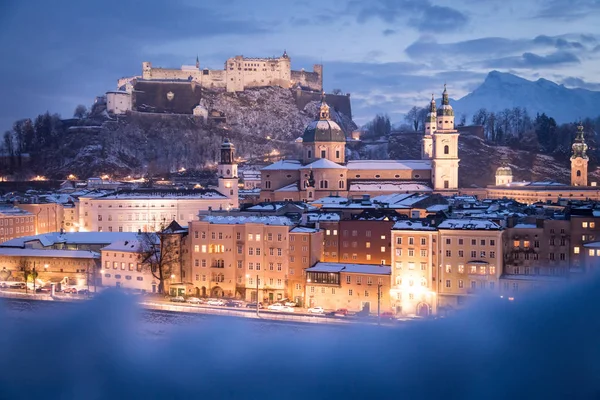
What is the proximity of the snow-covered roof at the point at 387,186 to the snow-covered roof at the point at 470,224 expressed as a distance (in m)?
11.6

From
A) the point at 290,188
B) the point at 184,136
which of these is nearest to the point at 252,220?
the point at 290,188

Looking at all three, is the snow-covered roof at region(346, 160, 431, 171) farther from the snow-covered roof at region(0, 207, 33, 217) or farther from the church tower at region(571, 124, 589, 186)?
the snow-covered roof at region(0, 207, 33, 217)

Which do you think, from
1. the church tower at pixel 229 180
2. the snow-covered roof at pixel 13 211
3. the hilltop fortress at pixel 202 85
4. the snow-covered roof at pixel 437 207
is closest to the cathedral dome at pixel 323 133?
the church tower at pixel 229 180

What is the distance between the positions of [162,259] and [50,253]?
3245mm

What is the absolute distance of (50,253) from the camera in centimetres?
1886

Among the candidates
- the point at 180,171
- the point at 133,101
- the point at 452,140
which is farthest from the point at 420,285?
the point at 133,101

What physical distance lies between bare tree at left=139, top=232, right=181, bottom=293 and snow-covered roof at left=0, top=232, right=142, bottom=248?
1.92 meters

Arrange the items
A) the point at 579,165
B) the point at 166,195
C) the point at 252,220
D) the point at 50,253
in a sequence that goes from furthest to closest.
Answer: the point at 579,165, the point at 166,195, the point at 50,253, the point at 252,220

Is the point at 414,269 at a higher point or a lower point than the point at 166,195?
lower

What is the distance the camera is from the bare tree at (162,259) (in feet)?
56.1

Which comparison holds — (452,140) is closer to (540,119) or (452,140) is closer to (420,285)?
(420,285)

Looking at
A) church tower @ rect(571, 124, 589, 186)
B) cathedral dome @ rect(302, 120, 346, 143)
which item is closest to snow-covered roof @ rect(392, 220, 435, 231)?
cathedral dome @ rect(302, 120, 346, 143)

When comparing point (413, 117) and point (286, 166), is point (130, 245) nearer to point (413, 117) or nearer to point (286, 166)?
point (286, 166)

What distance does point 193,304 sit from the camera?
15547mm
